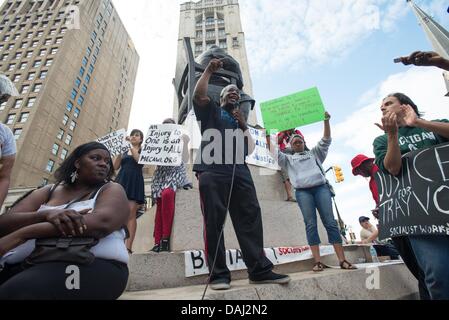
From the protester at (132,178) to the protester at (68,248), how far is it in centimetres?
149

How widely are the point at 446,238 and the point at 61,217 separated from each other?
2122 millimetres

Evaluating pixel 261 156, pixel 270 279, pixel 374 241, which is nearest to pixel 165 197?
pixel 270 279

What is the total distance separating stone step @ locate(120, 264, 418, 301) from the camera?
4.82 feet

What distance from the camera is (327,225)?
2.62m

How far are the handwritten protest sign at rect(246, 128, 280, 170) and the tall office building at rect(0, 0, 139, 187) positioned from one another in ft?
112

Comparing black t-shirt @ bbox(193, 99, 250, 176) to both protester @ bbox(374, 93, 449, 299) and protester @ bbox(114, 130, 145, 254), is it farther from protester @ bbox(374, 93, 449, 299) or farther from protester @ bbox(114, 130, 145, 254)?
protester @ bbox(114, 130, 145, 254)

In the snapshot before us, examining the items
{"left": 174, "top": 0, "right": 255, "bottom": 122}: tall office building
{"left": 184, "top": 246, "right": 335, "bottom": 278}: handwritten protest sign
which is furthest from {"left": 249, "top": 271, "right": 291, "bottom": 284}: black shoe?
{"left": 174, "top": 0, "right": 255, "bottom": 122}: tall office building

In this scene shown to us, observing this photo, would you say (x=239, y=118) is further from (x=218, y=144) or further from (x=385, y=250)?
(x=385, y=250)

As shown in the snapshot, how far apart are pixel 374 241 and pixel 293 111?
466cm

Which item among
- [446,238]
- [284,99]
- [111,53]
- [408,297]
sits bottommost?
[408,297]

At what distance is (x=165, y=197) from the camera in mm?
2957
